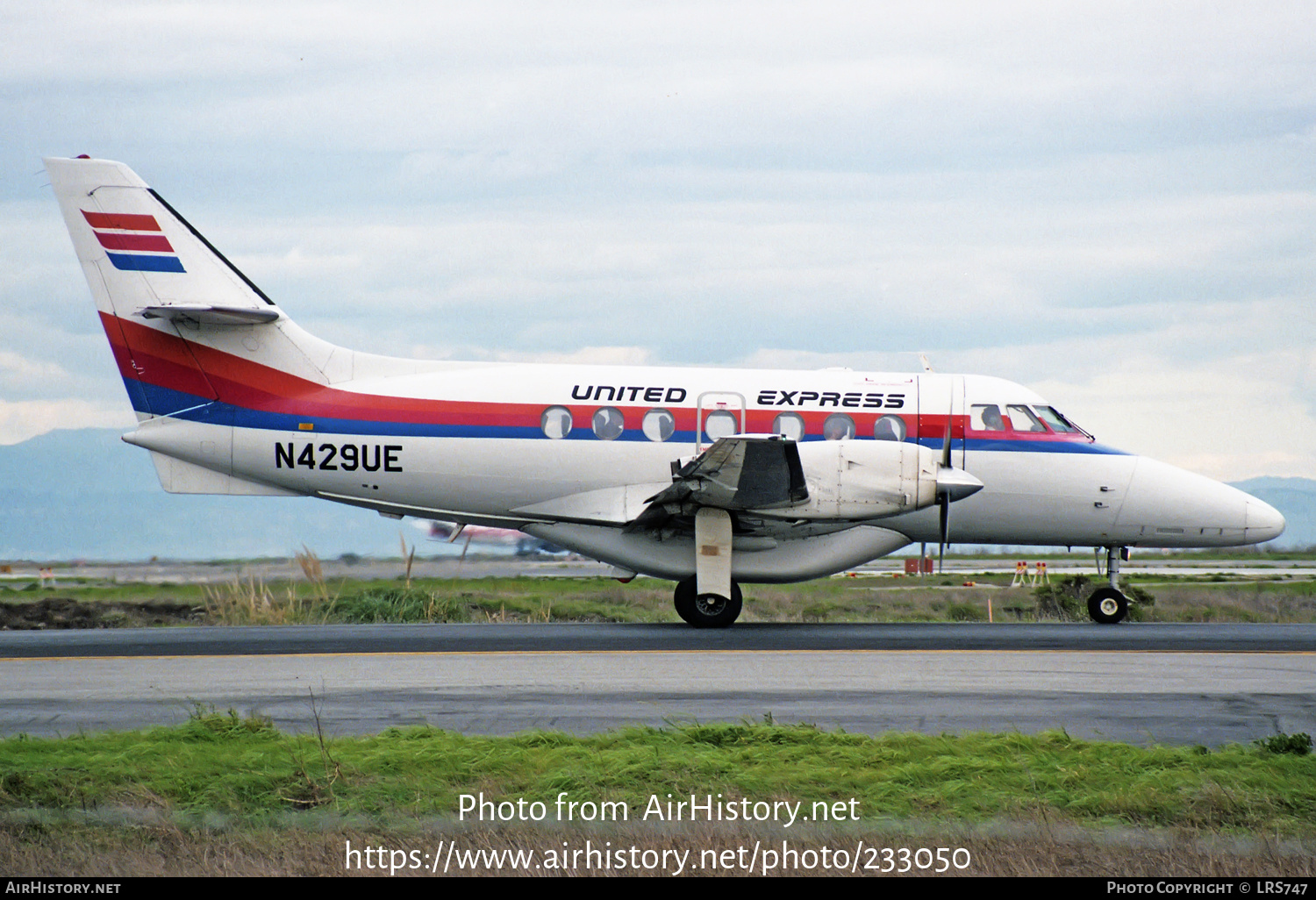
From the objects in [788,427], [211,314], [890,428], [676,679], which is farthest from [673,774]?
Result: [211,314]

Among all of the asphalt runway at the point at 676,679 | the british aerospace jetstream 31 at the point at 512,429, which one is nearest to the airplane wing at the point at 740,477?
the british aerospace jetstream 31 at the point at 512,429

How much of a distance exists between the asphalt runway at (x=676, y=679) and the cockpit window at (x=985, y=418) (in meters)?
3.28

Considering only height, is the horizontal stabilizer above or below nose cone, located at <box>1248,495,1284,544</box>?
above

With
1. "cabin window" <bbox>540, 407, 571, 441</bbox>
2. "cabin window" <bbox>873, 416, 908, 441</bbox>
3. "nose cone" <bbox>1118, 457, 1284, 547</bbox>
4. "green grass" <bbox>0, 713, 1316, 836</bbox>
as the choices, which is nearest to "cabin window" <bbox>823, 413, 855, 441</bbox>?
"cabin window" <bbox>873, 416, 908, 441</bbox>

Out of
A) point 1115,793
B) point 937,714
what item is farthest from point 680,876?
point 937,714

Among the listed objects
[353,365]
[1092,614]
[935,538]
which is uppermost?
[353,365]

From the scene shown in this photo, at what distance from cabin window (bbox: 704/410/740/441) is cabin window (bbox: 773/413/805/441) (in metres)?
0.62

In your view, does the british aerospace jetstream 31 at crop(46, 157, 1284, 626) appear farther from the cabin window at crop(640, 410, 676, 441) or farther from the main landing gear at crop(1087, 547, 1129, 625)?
the main landing gear at crop(1087, 547, 1129, 625)

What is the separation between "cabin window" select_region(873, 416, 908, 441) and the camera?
19.2 meters

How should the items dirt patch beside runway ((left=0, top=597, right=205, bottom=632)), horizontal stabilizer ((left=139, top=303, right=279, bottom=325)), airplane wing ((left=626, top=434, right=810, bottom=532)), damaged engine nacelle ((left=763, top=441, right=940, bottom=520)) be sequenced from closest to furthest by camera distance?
airplane wing ((left=626, top=434, right=810, bottom=532)) → damaged engine nacelle ((left=763, top=441, right=940, bottom=520)) → horizontal stabilizer ((left=139, top=303, right=279, bottom=325)) → dirt patch beside runway ((left=0, top=597, right=205, bottom=632))
